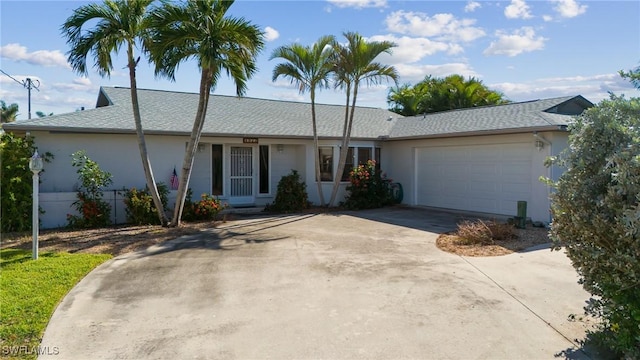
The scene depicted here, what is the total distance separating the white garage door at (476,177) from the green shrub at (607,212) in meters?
8.51

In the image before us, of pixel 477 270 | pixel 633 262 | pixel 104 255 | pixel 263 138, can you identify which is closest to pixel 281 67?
pixel 263 138

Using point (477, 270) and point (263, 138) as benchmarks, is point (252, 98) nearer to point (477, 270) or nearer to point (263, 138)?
point (263, 138)

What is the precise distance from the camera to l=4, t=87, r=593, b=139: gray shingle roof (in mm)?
12133

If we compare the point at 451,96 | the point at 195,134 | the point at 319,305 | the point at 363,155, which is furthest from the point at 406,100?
the point at 319,305

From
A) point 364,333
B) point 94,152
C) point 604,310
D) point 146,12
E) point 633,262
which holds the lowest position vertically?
point 364,333

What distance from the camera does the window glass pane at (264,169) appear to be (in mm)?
15867

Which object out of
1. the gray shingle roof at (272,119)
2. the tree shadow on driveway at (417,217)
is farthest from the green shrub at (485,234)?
the gray shingle roof at (272,119)

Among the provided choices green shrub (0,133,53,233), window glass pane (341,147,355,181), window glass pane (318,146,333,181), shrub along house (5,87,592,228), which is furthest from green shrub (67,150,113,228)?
window glass pane (341,147,355,181)

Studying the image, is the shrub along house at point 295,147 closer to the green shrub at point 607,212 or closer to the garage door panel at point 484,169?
the garage door panel at point 484,169

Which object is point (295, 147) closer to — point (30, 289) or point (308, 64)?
point (308, 64)

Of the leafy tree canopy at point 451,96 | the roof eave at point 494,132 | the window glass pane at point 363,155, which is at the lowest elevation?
the window glass pane at point 363,155

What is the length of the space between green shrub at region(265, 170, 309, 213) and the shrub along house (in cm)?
113

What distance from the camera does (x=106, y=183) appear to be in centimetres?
1177

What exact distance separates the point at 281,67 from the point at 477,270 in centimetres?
960
